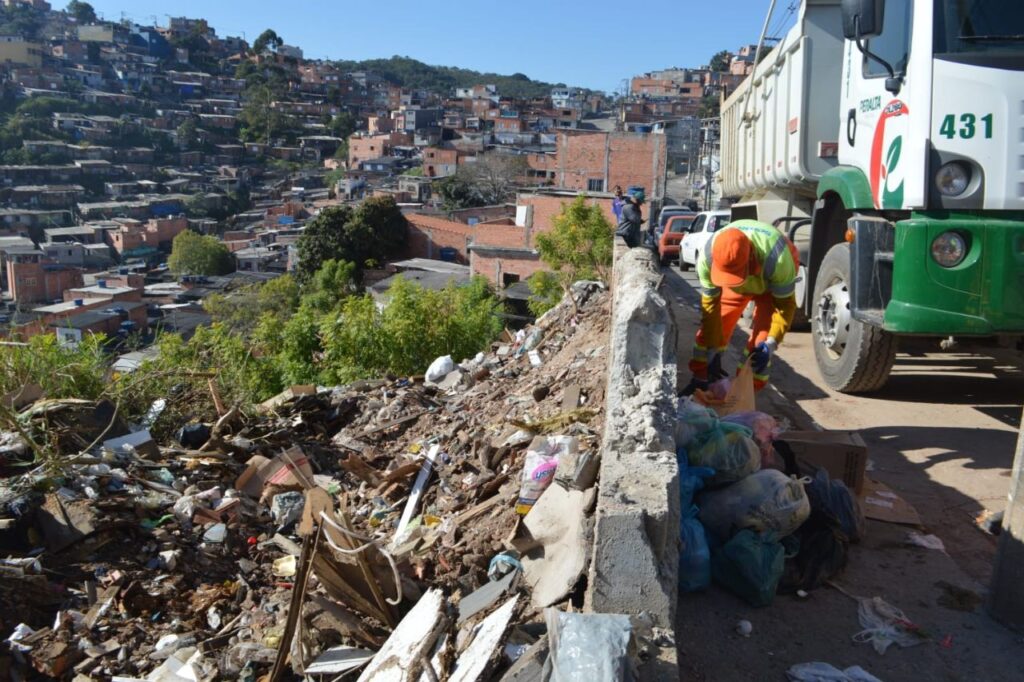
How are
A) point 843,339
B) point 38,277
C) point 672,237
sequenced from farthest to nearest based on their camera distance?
point 38,277 < point 672,237 < point 843,339

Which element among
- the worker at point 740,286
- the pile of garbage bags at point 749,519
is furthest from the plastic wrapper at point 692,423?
the worker at point 740,286

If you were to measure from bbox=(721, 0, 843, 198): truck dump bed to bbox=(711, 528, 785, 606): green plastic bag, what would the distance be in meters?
4.88

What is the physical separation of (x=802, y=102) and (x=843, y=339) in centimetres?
247

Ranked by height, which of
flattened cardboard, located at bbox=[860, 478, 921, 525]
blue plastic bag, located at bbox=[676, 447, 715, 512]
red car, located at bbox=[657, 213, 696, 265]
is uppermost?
red car, located at bbox=[657, 213, 696, 265]

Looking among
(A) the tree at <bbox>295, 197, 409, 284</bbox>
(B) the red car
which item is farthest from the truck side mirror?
(A) the tree at <bbox>295, 197, 409, 284</bbox>

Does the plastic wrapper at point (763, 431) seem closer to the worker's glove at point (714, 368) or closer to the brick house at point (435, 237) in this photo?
the worker's glove at point (714, 368)

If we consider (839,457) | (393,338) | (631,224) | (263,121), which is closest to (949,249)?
(839,457)

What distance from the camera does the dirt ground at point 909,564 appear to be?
9.69 ft

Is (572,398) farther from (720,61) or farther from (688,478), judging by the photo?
(720,61)

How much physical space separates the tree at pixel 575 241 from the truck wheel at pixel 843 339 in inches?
606

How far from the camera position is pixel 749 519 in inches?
132

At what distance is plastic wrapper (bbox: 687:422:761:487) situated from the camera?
355cm

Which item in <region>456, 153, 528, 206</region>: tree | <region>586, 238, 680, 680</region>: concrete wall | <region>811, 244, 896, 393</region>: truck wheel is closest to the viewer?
<region>586, 238, 680, 680</region>: concrete wall

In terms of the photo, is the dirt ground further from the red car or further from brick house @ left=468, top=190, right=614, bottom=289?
brick house @ left=468, top=190, right=614, bottom=289
